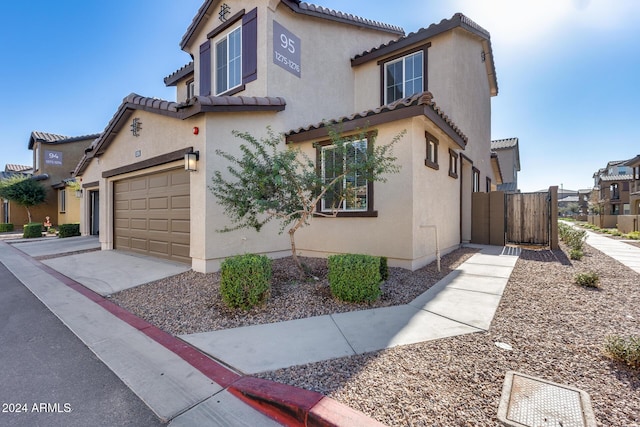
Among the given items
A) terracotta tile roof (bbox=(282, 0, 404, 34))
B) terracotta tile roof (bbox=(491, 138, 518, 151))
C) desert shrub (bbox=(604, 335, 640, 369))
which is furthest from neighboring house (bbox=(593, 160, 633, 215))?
desert shrub (bbox=(604, 335, 640, 369))

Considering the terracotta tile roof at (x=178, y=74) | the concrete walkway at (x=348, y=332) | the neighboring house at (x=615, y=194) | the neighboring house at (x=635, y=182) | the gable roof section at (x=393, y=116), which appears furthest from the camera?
the neighboring house at (x=615, y=194)

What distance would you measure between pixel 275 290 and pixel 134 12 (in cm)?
1090

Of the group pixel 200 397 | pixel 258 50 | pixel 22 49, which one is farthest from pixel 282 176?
pixel 22 49

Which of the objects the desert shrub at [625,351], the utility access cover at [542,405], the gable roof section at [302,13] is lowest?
the utility access cover at [542,405]

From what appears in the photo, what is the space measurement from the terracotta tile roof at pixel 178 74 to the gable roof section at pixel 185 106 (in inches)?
173

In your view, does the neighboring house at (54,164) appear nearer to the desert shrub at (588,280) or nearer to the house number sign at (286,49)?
the house number sign at (286,49)

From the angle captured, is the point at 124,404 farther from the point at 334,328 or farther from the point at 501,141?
the point at 501,141

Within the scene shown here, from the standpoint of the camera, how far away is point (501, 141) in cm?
2512

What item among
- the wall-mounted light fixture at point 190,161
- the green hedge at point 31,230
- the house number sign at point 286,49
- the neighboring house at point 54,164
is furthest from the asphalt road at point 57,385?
the neighboring house at point 54,164

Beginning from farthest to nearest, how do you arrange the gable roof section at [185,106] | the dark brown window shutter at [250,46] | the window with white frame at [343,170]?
1. the dark brown window shutter at [250,46]
2. the gable roof section at [185,106]
3. the window with white frame at [343,170]

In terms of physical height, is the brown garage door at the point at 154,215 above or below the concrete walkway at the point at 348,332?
above

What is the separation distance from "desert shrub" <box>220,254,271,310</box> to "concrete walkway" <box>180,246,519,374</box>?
1.85 feet

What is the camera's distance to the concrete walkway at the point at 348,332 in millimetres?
3115

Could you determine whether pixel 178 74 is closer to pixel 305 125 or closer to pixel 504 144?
pixel 305 125
